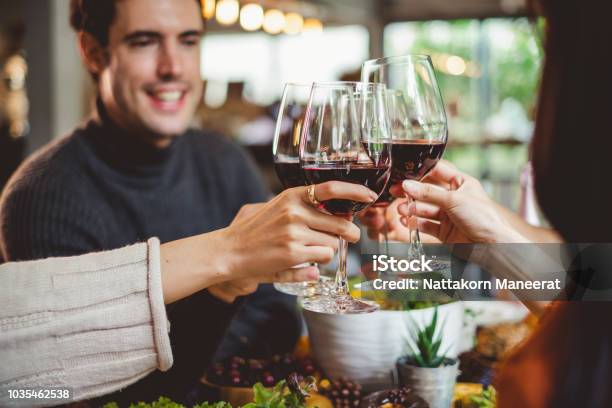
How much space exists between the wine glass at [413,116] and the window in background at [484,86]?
6482 mm

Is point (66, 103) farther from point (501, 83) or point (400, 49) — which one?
point (501, 83)

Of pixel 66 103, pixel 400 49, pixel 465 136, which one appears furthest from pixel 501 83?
pixel 66 103

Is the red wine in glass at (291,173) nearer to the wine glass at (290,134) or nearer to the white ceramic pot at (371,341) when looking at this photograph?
the wine glass at (290,134)

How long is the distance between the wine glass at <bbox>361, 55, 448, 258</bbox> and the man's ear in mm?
941

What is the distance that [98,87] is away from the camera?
1.77 meters

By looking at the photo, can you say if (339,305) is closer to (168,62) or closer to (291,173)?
(291,173)

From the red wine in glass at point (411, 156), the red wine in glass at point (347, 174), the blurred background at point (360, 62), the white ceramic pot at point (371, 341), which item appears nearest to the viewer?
the red wine in glass at point (347, 174)

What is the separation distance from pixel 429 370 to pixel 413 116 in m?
0.42

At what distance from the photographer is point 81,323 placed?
2.99 ft

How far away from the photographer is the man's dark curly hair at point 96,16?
5.36 ft

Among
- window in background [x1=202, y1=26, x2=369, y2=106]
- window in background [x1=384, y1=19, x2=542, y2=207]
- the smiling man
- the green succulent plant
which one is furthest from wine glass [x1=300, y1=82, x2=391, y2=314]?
window in background [x1=202, y1=26, x2=369, y2=106]

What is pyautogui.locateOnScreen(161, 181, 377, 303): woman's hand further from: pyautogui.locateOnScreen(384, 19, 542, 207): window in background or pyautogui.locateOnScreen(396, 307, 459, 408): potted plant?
pyautogui.locateOnScreen(384, 19, 542, 207): window in background

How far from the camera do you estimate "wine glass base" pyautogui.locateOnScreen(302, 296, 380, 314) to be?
2.87ft

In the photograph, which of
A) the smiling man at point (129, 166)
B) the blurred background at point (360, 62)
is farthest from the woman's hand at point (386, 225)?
the blurred background at point (360, 62)
